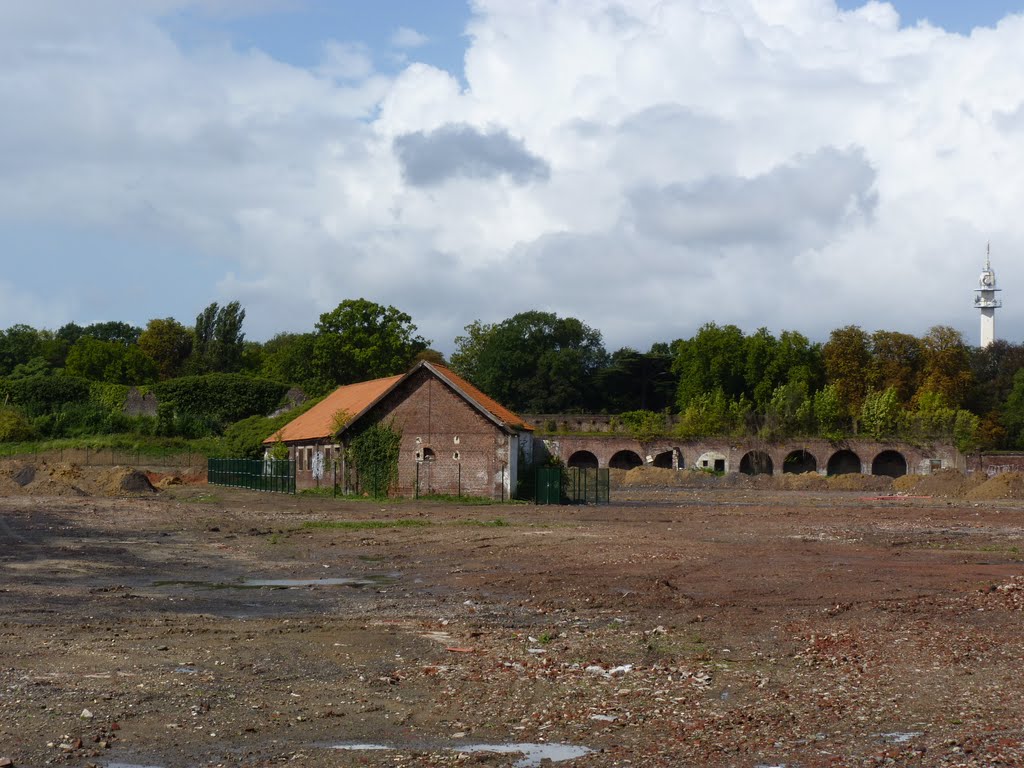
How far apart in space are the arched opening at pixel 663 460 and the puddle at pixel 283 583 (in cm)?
Answer: 6268

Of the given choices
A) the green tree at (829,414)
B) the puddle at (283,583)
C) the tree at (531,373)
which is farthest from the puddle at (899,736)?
the tree at (531,373)

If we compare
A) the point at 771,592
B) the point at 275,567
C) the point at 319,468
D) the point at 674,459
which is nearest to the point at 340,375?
the point at 674,459

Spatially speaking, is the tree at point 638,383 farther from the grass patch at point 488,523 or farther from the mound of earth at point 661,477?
the grass patch at point 488,523

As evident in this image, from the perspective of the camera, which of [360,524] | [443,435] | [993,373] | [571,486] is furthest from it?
[993,373]

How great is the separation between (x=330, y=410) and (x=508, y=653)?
44.4 m

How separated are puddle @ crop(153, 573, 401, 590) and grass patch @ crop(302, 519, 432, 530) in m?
11.1

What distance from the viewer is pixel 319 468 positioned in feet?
165

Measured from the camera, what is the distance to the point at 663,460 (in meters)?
81.1

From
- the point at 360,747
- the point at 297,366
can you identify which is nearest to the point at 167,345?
the point at 297,366

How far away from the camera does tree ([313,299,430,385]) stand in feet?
274

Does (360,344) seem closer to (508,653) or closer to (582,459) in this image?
(582,459)

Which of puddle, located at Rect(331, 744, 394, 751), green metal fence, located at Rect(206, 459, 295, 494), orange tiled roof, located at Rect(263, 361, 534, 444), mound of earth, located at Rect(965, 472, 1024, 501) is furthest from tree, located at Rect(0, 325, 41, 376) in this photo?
puddle, located at Rect(331, 744, 394, 751)

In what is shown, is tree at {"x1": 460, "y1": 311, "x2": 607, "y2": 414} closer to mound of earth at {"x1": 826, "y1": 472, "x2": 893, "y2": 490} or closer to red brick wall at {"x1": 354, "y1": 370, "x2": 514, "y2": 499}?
mound of earth at {"x1": 826, "y1": 472, "x2": 893, "y2": 490}

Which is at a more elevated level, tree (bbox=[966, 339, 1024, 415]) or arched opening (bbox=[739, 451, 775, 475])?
tree (bbox=[966, 339, 1024, 415])
